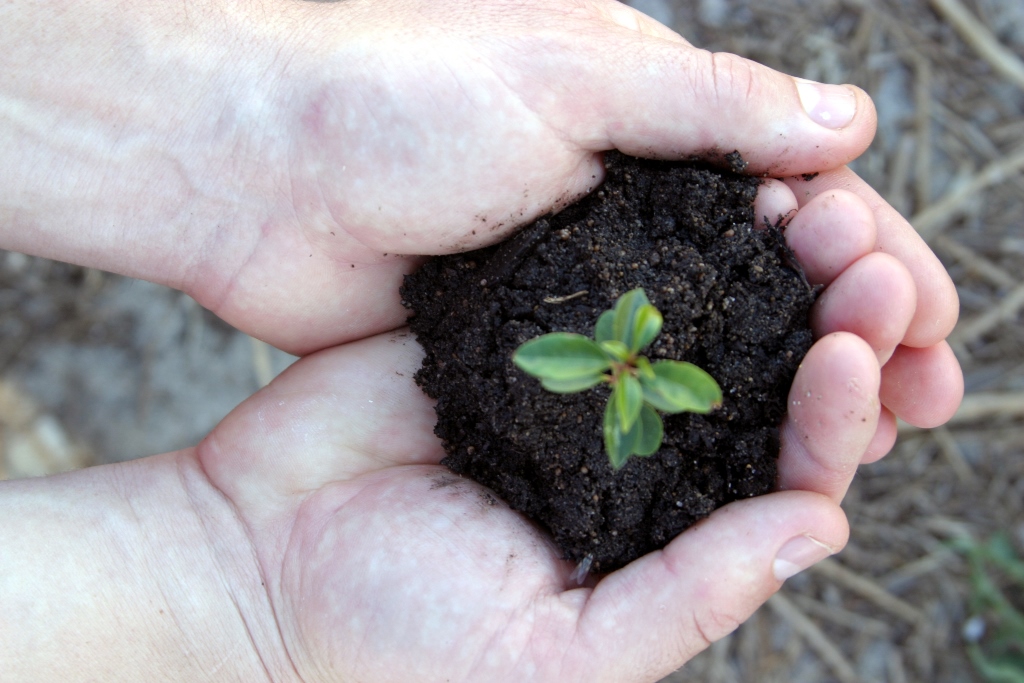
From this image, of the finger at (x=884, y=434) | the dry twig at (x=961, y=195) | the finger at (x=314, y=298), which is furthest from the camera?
the dry twig at (x=961, y=195)

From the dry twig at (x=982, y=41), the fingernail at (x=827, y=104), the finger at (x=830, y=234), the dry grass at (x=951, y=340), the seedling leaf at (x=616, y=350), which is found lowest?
the dry grass at (x=951, y=340)

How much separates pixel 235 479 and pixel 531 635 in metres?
1.01

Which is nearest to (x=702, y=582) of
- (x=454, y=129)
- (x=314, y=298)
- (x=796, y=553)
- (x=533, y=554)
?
(x=796, y=553)

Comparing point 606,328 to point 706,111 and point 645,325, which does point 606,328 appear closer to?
point 645,325

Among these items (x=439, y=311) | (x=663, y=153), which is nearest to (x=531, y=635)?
(x=439, y=311)

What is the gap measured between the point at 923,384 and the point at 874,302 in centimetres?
43

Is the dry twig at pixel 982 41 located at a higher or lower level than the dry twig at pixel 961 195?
higher

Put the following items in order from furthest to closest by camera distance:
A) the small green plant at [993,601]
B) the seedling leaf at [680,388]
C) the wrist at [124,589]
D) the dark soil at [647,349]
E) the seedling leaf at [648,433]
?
1. the small green plant at [993,601]
2. the wrist at [124,589]
3. the dark soil at [647,349]
4. the seedling leaf at [648,433]
5. the seedling leaf at [680,388]

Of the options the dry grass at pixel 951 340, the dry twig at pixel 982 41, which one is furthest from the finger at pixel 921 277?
the dry twig at pixel 982 41

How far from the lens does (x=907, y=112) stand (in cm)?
367

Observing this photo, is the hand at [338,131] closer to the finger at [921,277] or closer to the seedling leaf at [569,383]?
the finger at [921,277]

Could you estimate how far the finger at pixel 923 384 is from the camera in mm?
2109

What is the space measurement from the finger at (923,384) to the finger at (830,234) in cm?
38

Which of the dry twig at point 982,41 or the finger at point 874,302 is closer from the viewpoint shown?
the finger at point 874,302
